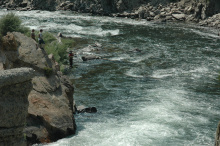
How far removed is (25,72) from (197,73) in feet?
82.8

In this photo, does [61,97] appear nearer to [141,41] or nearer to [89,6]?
[141,41]

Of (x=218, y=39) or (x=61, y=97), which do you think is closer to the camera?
(x=61, y=97)

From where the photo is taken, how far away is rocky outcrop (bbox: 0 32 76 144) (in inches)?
659

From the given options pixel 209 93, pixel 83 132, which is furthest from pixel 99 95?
pixel 209 93

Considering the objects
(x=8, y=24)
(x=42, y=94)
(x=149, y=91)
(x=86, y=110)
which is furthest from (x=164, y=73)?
(x=42, y=94)

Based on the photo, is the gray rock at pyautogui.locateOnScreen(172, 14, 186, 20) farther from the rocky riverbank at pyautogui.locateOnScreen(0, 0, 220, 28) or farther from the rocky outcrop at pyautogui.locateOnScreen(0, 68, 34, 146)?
the rocky outcrop at pyautogui.locateOnScreen(0, 68, 34, 146)

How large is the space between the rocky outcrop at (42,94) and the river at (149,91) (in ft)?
2.82

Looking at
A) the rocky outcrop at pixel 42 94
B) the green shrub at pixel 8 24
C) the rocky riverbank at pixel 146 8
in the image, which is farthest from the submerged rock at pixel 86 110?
the rocky riverbank at pixel 146 8

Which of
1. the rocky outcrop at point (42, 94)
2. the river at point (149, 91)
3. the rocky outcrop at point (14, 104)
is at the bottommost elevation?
the river at point (149, 91)

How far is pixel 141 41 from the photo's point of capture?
46781 millimetres

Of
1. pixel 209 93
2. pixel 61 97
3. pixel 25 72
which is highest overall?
pixel 25 72

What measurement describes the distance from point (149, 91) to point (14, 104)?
58.7 feet

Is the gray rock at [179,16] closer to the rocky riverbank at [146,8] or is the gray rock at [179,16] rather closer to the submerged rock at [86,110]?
the rocky riverbank at [146,8]

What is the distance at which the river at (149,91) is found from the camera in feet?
58.2
